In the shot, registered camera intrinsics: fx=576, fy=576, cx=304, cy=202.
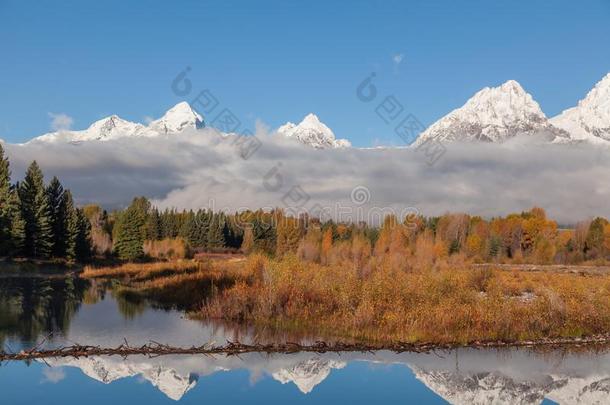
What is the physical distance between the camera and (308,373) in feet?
60.6

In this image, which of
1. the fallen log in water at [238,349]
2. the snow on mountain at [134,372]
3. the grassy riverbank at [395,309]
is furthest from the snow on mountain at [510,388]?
the snow on mountain at [134,372]

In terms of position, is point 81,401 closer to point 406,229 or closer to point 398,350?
point 398,350

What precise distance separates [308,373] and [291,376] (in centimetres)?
65

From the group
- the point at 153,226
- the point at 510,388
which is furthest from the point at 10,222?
the point at 153,226

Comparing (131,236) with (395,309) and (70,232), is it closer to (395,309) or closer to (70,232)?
(70,232)

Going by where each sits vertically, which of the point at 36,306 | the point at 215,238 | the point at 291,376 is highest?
the point at 215,238

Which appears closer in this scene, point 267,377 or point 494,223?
point 267,377

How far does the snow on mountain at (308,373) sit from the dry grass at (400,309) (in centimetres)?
468

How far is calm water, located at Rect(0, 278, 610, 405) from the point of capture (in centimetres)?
1603

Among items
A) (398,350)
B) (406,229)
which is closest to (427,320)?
(398,350)

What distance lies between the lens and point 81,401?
1508cm

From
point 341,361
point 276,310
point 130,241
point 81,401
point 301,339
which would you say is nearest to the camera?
point 81,401

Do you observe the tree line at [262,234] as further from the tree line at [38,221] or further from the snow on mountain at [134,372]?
the snow on mountain at [134,372]

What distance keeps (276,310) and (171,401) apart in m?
13.4
